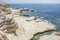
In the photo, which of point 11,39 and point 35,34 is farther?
point 35,34

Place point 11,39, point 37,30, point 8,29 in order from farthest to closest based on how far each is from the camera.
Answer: point 37,30, point 8,29, point 11,39

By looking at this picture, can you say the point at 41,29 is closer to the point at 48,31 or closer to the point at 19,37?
the point at 48,31

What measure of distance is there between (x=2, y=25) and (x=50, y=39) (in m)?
A: 5.62

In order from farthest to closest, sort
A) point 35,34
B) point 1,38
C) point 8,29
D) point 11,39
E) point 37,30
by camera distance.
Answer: point 37,30
point 35,34
point 8,29
point 11,39
point 1,38

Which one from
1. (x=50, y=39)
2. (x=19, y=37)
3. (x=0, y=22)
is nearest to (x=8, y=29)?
(x=19, y=37)

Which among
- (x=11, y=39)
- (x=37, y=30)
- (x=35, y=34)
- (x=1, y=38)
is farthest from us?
(x=37, y=30)

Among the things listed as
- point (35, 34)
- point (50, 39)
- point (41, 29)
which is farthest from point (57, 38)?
point (41, 29)

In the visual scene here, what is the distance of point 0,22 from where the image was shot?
1825 cm

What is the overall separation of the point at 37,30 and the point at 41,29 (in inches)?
29.6

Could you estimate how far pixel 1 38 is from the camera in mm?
12812

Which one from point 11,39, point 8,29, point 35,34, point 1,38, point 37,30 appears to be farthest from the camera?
point 37,30

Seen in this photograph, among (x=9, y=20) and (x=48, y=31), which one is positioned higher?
(x=9, y=20)

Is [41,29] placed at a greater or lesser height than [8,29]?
lesser

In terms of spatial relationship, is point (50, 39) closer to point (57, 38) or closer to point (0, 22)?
point (57, 38)
